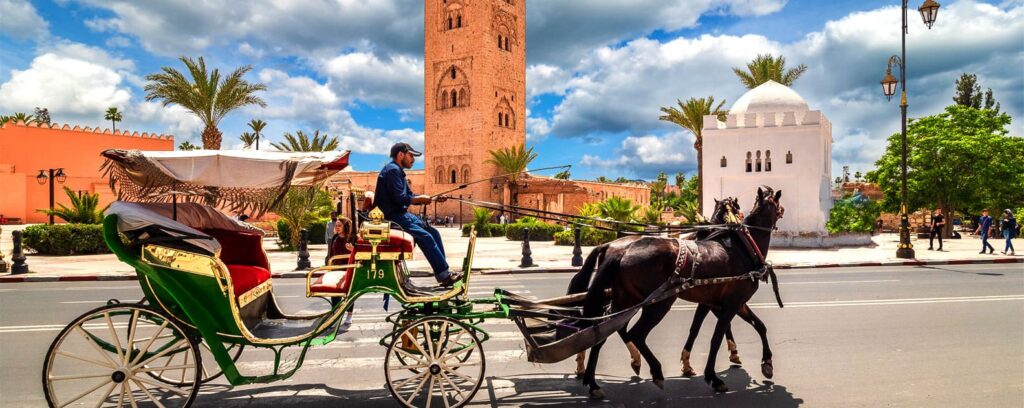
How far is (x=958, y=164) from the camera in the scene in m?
30.5

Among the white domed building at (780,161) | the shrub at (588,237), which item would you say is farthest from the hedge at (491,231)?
the white domed building at (780,161)

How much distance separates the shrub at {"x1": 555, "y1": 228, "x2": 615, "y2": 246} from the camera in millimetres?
23359

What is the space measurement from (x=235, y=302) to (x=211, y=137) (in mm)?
23780

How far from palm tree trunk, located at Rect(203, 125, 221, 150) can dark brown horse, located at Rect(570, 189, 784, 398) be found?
79.3ft

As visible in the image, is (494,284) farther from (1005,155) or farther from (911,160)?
(1005,155)

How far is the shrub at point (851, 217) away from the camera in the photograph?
77.1ft

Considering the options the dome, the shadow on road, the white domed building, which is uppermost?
the dome

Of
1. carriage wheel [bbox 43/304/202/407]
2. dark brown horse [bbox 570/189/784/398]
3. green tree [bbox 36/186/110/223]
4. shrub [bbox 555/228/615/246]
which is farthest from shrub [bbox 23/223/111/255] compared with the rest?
dark brown horse [bbox 570/189/784/398]

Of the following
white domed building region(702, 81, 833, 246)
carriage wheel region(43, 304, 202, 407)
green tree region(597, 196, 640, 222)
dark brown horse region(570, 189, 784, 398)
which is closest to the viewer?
carriage wheel region(43, 304, 202, 407)

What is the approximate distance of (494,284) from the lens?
40.3ft

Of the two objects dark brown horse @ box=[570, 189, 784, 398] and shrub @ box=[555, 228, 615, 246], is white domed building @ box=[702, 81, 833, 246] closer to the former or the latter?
shrub @ box=[555, 228, 615, 246]

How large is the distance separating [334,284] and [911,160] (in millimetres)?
33685

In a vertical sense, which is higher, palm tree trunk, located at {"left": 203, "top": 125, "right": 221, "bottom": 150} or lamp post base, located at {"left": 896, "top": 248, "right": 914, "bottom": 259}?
palm tree trunk, located at {"left": 203, "top": 125, "right": 221, "bottom": 150}

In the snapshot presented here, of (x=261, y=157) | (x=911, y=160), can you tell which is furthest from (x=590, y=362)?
(x=911, y=160)
